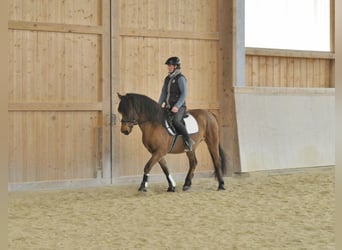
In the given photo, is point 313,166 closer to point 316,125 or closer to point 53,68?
point 316,125

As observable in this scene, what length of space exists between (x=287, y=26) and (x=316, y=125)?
1684 mm

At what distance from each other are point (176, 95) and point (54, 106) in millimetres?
1600

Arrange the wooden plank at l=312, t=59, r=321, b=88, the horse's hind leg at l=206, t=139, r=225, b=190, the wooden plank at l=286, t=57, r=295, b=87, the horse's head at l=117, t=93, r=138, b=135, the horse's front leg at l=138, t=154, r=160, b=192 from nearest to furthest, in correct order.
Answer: the horse's head at l=117, t=93, r=138, b=135 < the horse's front leg at l=138, t=154, r=160, b=192 < the horse's hind leg at l=206, t=139, r=225, b=190 < the wooden plank at l=286, t=57, r=295, b=87 < the wooden plank at l=312, t=59, r=321, b=88

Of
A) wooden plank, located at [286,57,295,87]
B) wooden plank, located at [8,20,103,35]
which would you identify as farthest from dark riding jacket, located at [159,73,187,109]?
wooden plank, located at [286,57,295,87]

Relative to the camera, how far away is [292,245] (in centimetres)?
329

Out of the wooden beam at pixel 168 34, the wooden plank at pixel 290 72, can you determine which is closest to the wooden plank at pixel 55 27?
the wooden beam at pixel 168 34

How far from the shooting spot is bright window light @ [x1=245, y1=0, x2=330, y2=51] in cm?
808

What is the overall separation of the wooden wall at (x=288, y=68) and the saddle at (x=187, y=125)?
2.17 meters

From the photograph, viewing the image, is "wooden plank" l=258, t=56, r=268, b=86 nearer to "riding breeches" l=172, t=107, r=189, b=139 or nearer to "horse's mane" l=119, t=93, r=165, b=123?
"riding breeches" l=172, t=107, r=189, b=139

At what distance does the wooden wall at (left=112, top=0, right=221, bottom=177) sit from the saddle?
1.18m

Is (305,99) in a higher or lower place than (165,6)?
lower

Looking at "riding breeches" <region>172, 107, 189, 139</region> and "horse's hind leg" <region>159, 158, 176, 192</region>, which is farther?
"horse's hind leg" <region>159, 158, 176, 192</region>

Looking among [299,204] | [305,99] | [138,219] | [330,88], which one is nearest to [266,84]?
[305,99]

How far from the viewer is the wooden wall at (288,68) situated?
803 centimetres
